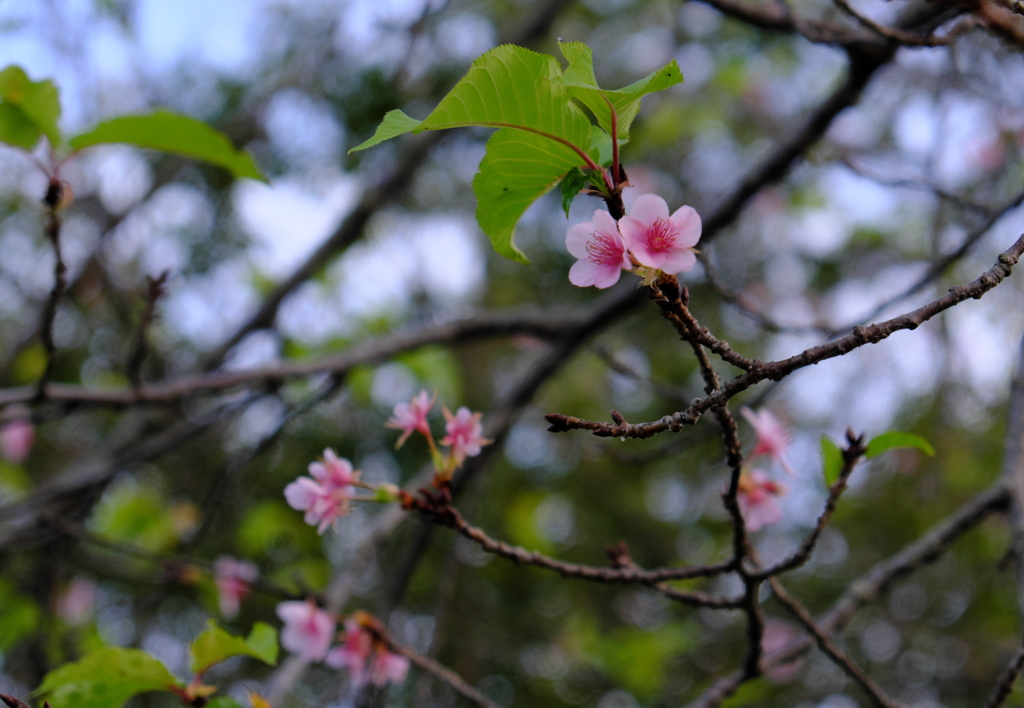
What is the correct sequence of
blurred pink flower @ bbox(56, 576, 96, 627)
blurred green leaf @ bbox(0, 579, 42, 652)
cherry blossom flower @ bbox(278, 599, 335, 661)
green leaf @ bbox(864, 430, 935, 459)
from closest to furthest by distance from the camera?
green leaf @ bbox(864, 430, 935, 459), cherry blossom flower @ bbox(278, 599, 335, 661), blurred green leaf @ bbox(0, 579, 42, 652), blurred pink flower @ bbox(56, 576, 96, 627)

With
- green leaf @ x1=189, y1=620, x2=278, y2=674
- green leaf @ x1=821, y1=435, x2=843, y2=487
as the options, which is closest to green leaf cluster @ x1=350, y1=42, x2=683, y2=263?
green leaf @ x1=821, y1=435, x2=843, y2=487

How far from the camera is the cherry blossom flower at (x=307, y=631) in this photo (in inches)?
54.1

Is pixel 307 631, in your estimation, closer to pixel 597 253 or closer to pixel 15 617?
pixel 597 253

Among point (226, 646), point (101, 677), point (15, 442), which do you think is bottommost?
point (15, 442)

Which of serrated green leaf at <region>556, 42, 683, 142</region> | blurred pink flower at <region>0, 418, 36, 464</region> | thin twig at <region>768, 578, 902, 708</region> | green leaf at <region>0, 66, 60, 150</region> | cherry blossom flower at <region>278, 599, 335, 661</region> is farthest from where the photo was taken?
blurred pink flower at <region>0, 418, 36, 464</region>

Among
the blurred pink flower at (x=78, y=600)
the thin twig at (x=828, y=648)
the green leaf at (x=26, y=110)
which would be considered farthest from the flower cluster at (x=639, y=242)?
the blurred pink flower at (x=78, y=600)

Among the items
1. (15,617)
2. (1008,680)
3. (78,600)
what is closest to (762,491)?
(1008,680)

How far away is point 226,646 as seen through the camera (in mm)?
1078

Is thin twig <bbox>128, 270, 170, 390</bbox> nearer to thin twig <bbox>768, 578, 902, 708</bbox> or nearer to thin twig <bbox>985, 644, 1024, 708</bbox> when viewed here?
thin twig <bbox>768, 578, 902, 708</bbox>

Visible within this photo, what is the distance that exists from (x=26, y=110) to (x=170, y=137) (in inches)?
9.8

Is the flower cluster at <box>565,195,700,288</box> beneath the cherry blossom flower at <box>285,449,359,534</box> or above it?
above

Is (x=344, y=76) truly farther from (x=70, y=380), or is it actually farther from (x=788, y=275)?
(x=788, y=275)

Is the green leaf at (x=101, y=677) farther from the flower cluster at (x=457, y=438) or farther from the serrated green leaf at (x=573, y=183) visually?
the serrated green leaf at (x=573, y=183)

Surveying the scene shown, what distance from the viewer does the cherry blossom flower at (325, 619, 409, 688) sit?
1.39 m
